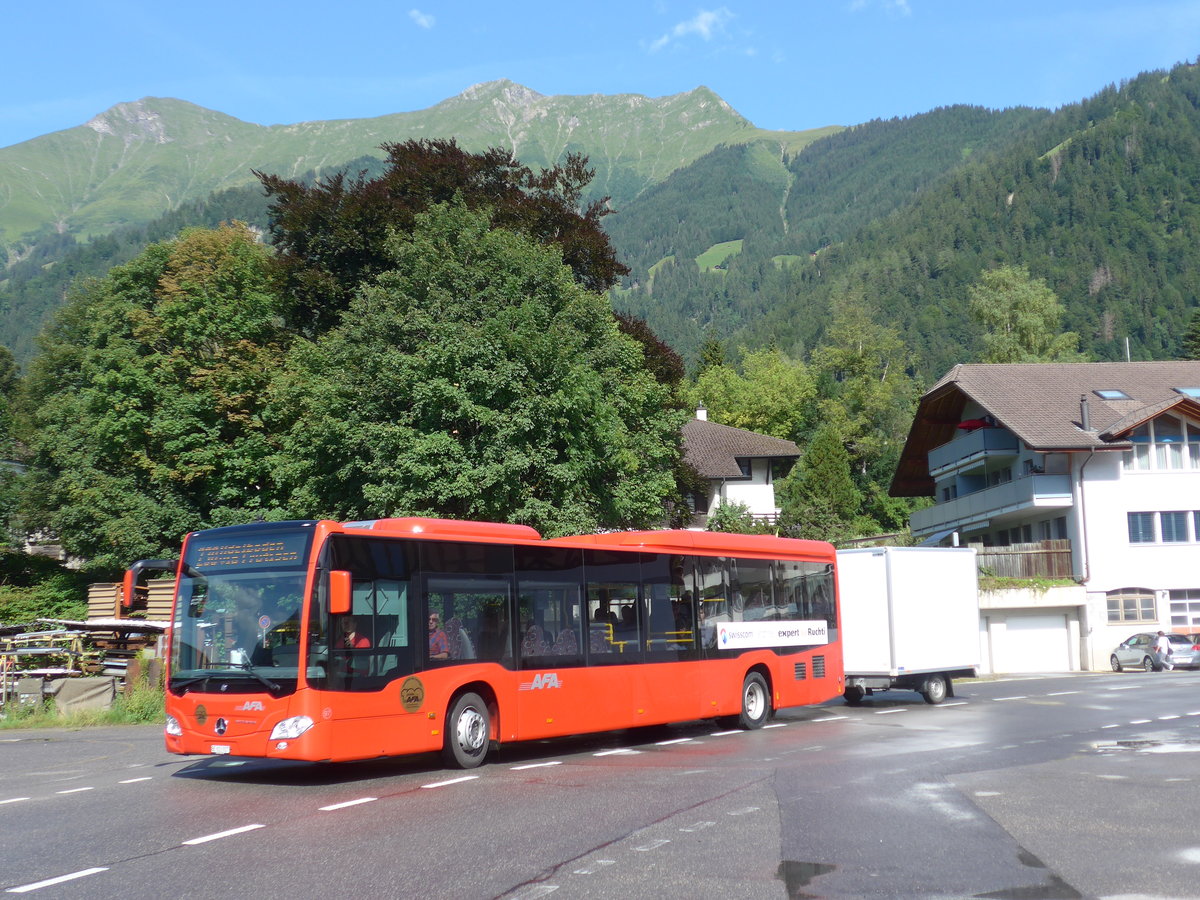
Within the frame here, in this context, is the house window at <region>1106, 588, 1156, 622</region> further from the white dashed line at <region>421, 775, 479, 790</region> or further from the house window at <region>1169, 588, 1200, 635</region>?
the white dashed line at <region>421, 775, 479, 790</region>

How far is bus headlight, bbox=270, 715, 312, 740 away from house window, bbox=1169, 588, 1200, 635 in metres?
41.7

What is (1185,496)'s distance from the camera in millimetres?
47094

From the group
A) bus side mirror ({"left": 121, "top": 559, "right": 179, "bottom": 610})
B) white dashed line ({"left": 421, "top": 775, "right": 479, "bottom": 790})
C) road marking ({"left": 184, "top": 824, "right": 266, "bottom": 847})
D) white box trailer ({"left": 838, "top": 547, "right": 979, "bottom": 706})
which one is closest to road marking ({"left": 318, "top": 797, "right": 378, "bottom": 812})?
white dashed line ({"left": 421, "top": 775, "right": 479, "bottom": 790})

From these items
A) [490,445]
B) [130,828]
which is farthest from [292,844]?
[490,445]

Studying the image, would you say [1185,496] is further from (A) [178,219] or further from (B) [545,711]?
(A) [178,219]

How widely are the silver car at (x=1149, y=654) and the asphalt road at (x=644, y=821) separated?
83.1ft

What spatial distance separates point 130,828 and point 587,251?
28.1 m

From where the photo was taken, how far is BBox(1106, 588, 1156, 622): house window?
4588 cm

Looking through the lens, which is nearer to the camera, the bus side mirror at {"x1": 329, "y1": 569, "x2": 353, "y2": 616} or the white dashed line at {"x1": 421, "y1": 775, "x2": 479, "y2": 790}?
the bus side mirror at {"x1": 329, "y1": 569, "x2": 353, "y2": 616}

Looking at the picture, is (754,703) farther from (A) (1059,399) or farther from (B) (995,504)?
(A) (1059,399)

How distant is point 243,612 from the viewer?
13.2m

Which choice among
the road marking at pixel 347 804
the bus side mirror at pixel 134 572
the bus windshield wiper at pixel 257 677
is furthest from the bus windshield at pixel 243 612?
the road marking at pixel 347 804

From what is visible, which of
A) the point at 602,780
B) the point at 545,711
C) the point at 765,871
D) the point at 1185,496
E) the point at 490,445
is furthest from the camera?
the point at 1185,496

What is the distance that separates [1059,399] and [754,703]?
34.9 m
